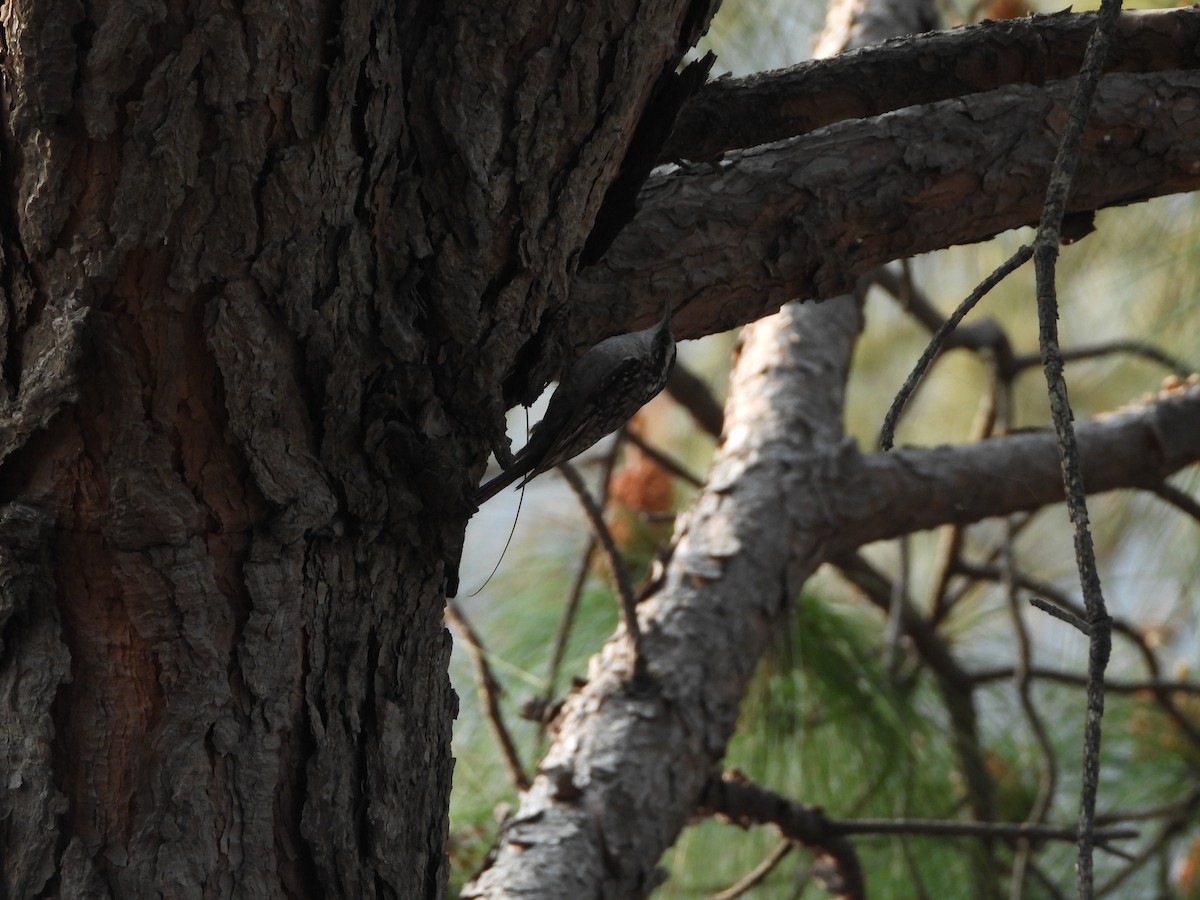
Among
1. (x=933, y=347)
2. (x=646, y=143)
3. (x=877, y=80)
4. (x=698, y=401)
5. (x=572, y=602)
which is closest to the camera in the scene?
(x=933, y=347)

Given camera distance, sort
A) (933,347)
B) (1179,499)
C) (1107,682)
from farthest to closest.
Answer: (1107,682) → (1179,499) → (933,347)

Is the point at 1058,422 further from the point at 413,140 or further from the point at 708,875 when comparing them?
the point at 708,875

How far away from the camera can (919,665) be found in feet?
6.90

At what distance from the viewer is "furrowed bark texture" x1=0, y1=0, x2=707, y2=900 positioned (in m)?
0.60

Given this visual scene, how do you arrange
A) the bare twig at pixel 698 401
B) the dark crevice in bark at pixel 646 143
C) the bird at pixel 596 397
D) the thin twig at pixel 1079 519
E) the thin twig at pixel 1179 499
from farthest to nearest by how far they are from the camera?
the bare twig at pixel 698 401
the thin twig at pixel 1179 499
the bird at pixel 596 397
the dark crevice in bark at pixel 646 143
the thin twig at pixel 1079 519

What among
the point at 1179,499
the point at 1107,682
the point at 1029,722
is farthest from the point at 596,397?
the point at 1107,682

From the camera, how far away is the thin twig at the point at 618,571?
53.3 inches

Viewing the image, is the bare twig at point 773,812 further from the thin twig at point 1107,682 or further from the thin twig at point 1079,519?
the thin twig at point 1079,519

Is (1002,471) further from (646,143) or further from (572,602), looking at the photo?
(646,143)

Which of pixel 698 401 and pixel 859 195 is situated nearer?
pixel 859 195

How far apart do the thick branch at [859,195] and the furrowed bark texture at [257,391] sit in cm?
17

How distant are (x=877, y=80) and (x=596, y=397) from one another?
36cm

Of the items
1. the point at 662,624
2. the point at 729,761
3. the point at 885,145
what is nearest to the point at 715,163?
the point at 885,145

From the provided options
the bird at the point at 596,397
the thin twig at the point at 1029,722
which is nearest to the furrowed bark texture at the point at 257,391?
the bird at the point at 596,397
